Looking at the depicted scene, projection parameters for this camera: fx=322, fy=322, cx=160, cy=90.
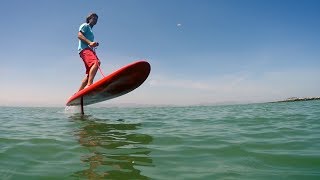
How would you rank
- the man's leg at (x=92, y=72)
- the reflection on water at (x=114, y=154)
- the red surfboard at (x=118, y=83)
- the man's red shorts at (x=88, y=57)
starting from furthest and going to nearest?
the man's red shorts at (x=88, y=57) → the man's leg at (x=92, y=72) → the red surfboard at (x=118, y=83) → the reflection on water at (x=114, y=154)

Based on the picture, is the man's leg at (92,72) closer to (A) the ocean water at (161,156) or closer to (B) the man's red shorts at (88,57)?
(B) the man's red shorts at (88,57)

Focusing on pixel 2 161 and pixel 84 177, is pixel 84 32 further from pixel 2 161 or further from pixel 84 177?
pixel 84 177

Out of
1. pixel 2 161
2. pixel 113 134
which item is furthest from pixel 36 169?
pixel 113 134

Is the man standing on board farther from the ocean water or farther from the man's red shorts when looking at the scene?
the ocean water

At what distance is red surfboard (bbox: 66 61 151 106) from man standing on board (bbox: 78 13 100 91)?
381 millimetres

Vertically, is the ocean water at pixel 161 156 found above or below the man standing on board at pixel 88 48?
below

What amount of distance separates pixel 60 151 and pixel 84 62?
521 centimetres

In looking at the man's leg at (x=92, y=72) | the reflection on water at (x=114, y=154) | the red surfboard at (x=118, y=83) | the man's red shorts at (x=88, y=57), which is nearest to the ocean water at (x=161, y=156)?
the reflection on water at (x=114, y=154)

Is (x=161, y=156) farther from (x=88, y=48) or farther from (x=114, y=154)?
(x=88, y=48)

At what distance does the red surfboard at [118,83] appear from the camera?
27.1 feet

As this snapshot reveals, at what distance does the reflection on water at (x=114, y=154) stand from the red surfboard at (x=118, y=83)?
2.51 m

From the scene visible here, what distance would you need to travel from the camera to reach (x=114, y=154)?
4.05 metres

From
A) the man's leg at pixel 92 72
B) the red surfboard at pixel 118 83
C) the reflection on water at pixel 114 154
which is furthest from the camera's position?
the man's leg at pixel 92 72

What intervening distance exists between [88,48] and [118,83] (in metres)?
1.32
